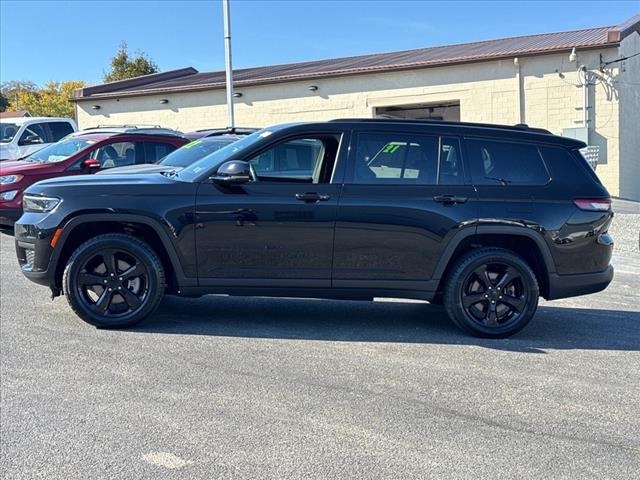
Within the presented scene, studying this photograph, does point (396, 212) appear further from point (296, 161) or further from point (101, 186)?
point (101, 186)

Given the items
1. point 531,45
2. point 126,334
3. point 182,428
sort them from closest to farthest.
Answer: point 182,428, point 126,334, point 531,45

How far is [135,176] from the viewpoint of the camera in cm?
627

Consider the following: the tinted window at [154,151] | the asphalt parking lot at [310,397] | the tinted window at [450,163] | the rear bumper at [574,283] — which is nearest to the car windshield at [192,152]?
the asphalt parking lot at [310,397]

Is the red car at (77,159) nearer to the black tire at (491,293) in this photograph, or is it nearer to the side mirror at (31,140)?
the side mirror at (31,140)

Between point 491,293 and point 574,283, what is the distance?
0.77 meters

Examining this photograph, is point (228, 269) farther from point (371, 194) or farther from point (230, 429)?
point (230, 429)

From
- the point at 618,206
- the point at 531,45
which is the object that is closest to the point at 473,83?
the point at 531,45

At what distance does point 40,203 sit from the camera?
605 centimetres

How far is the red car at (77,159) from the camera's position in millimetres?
11055

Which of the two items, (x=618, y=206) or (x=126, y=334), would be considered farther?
(x=618, y=206)

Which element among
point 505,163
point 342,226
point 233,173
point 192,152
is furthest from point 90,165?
point 505,163

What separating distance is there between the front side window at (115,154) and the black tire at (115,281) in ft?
20.4

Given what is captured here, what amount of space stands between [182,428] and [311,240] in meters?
2.34

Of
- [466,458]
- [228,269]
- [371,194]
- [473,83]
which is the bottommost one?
[466,458]
